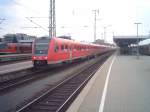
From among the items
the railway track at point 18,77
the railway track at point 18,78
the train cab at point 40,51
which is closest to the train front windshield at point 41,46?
the train cab at point 40,51

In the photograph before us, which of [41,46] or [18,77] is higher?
[41,46]

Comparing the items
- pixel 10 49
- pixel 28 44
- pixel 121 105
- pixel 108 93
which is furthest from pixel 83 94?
pixel 28 44

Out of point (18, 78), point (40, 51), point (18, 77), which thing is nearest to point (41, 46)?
point (40, 51)

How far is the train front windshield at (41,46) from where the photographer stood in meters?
23.8

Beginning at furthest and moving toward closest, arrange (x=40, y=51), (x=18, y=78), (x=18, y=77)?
1. (x=40, y=51)
2. (x=18, y=77)
3. (x=18, y=78)

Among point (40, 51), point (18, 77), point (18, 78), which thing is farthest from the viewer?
point (40, 51)

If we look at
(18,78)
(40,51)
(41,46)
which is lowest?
(18,78)

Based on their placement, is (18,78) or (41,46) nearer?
(18,78)

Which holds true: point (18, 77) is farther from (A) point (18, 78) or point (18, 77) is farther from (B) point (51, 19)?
(B) point (51, 19)

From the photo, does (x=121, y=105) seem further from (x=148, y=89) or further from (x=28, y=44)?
(x=28, y=44)

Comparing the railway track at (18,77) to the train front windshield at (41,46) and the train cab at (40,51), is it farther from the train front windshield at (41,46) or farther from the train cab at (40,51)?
the train front windshield at (41,46)

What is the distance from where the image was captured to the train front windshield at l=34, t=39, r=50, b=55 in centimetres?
2375

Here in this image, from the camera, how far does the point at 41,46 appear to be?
79.1 ft

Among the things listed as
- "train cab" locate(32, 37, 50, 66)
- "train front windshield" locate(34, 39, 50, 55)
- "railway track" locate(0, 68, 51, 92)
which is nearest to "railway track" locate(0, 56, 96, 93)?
"railway track" locate(0, 68, 51, 92)
